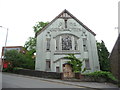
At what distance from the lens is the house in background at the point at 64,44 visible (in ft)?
63.1

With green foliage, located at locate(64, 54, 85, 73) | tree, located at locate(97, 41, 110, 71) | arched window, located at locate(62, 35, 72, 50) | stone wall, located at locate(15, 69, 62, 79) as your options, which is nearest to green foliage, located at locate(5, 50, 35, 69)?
stone wall, located at locate(15, 69, 62, 79)

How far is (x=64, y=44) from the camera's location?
67.5 ft

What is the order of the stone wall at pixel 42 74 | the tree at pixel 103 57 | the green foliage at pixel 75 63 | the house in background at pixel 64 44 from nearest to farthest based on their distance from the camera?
the stone wall at pixel 42 74 < the green foliage at pixel 75 63 < the house in background at pixel 64 44 < the tree at pixel 103 57

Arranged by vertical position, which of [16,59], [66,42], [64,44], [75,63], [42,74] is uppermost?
[66,42]

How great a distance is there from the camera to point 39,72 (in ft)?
58.2

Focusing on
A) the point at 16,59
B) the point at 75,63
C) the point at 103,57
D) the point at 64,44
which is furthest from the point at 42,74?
the point at 103,57

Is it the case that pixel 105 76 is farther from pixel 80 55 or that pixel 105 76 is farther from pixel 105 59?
pixel 105 59

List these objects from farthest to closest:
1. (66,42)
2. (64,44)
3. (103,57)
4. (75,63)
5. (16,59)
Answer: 1. (103,57)
2. (16,59)
3. (66,42)
4. (64,44)
5. (75,63)

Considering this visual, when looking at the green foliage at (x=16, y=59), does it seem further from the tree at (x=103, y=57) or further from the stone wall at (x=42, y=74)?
the tree at (x=103, y=57)

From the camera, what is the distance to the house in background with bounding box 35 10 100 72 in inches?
757

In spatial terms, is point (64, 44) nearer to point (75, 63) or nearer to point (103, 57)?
point (75, 63)

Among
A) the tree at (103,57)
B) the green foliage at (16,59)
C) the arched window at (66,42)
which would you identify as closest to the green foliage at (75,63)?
the arched window at (66,42)

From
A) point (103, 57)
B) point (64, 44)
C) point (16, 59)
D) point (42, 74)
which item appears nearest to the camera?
point (42, 74)

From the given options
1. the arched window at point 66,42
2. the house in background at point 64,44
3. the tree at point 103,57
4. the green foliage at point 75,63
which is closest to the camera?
the green foliage at point 75,63
